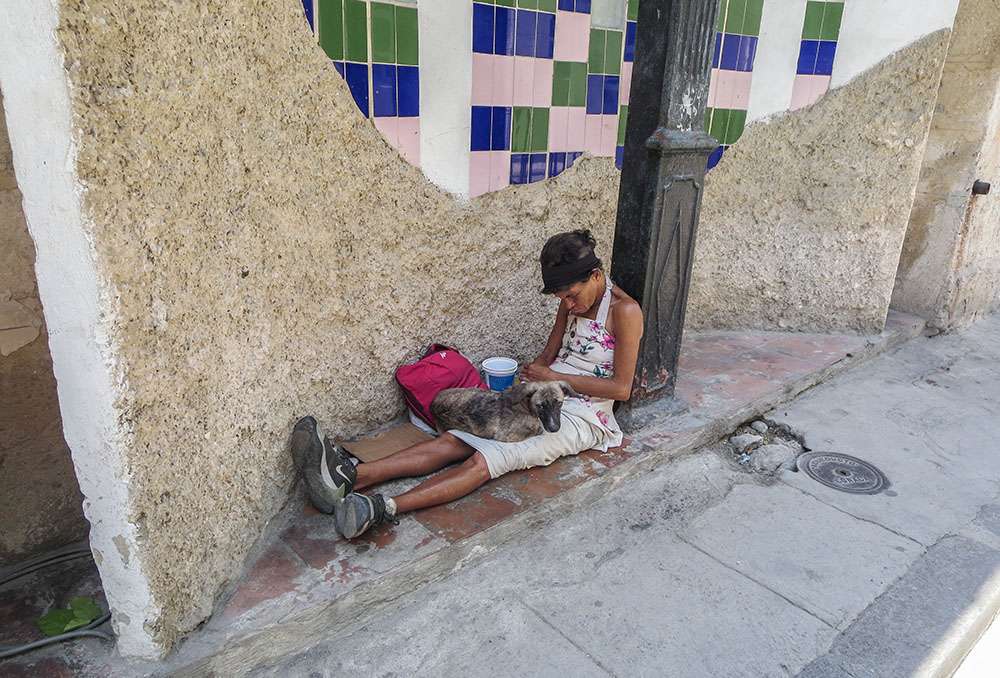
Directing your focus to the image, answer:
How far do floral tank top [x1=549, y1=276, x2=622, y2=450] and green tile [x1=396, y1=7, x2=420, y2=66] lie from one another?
1.28 m

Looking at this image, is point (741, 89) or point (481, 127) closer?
point (481, 127)

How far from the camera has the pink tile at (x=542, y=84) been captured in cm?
329

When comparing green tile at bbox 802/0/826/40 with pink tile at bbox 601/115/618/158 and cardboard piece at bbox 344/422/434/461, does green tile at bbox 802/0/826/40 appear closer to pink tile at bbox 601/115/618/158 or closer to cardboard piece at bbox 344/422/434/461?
pink tile at bbox 601/115/618/158

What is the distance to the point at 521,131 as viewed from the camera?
10.9 feet

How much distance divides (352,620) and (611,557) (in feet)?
3.25

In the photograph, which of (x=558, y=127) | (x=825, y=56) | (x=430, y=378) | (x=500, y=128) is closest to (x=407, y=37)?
(x=500, y=128)

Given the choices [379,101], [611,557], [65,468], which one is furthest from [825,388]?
[65,468]

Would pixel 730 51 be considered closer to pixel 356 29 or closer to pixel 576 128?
pixel 576 128

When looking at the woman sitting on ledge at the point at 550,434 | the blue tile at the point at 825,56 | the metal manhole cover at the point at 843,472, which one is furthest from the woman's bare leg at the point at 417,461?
the blue tile at the point at 825,56

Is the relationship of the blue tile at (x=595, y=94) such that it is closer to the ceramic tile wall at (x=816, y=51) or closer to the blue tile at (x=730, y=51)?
the blue tile at (x=730, y=51)

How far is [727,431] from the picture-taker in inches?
140

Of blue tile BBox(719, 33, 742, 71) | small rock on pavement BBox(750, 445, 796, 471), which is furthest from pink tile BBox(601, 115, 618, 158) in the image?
small rock on pavement BBox(750, 445, 796, 471)

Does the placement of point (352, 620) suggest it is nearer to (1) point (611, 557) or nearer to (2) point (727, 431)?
(1) point (611, 557)

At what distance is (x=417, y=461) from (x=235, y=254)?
45.7 inches
